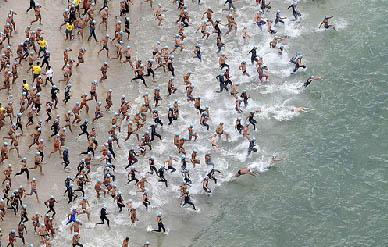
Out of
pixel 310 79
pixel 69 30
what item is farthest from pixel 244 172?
pixel 69 30

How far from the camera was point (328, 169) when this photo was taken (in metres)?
50.8

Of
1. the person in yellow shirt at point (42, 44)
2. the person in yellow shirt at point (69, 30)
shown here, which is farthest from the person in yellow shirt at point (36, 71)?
the person in yellow shirt at point (69, 30)

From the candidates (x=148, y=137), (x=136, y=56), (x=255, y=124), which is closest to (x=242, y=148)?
(x=255, y=124)

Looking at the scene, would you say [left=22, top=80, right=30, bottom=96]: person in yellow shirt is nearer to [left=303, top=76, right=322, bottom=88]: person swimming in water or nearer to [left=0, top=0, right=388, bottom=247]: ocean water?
[left=0, top=0, right=388, bottom=247]: ocean water

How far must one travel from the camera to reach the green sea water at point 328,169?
47.0 m

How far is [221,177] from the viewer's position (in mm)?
50375

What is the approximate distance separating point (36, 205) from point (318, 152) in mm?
16829

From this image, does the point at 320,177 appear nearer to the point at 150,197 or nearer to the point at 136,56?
the point at 150,197

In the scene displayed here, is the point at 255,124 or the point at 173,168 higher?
the point at 255,124

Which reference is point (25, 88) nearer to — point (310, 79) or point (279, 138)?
point (279, 138)

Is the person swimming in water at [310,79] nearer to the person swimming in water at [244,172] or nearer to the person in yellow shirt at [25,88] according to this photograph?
the person swimming in water at [244,172]

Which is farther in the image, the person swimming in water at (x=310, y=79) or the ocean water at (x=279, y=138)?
the person swimming in water at (x=310, y=79)

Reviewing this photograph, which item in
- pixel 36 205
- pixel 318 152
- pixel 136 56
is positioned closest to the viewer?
pixel 36 205

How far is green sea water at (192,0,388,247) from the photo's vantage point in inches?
1849
